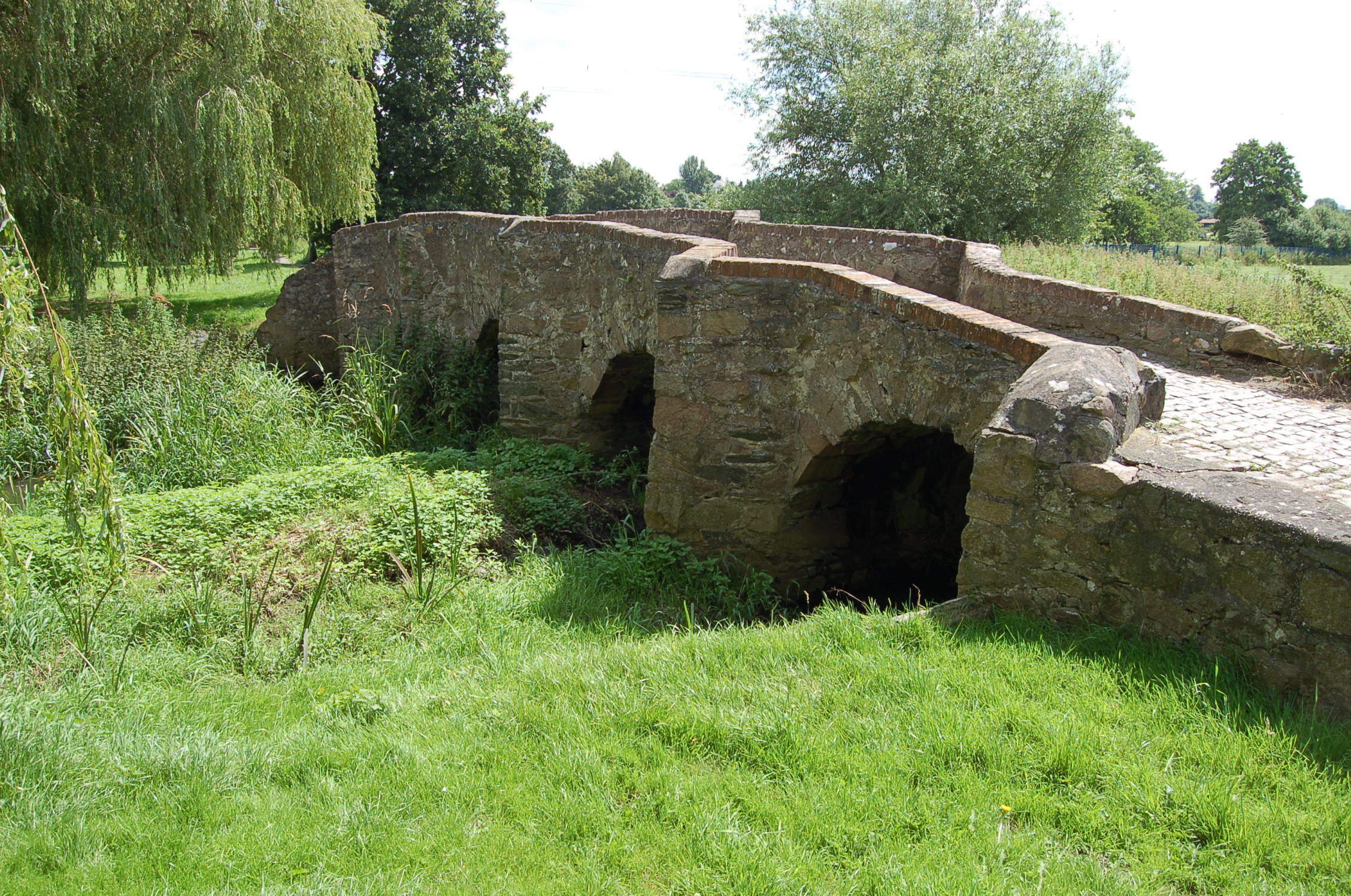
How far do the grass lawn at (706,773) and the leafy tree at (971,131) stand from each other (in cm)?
1491

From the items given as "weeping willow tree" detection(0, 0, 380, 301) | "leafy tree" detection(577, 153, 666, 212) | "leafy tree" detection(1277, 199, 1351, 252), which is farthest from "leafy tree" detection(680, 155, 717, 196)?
"weeping willow tree" detection(0, 0, 380, 301)

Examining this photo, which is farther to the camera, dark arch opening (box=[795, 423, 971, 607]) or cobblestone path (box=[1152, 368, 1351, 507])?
dark arch opening (box=[795, 423, 971, 607])

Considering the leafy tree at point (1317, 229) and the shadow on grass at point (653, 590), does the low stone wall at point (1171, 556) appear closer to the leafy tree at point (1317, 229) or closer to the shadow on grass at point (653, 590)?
the shadow on grass at point (653, 590)

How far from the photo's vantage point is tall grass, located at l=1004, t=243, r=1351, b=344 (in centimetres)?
645

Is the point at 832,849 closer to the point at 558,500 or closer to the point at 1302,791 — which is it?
the point at 1302,791

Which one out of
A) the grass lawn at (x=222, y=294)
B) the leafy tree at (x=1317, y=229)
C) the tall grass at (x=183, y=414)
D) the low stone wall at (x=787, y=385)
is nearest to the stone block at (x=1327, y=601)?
the low stone wall at (x=787, y=385)

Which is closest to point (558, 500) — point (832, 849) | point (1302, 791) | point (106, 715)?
point (106, 715)

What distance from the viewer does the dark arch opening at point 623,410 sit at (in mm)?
8609

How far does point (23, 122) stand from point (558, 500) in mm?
8522

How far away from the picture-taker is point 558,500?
7.71 metres

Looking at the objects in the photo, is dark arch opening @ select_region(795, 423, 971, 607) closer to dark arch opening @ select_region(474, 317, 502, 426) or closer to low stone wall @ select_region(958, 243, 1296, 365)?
low stone wall @ select_region(958, 243, 1296, 365)

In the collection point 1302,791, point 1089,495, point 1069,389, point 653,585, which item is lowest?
point 653,585

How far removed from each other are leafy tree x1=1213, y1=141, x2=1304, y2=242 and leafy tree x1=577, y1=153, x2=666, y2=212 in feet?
109

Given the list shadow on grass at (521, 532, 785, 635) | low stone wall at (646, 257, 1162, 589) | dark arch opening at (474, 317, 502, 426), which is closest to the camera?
low stone wall at (646, 257, 1162, 589)
